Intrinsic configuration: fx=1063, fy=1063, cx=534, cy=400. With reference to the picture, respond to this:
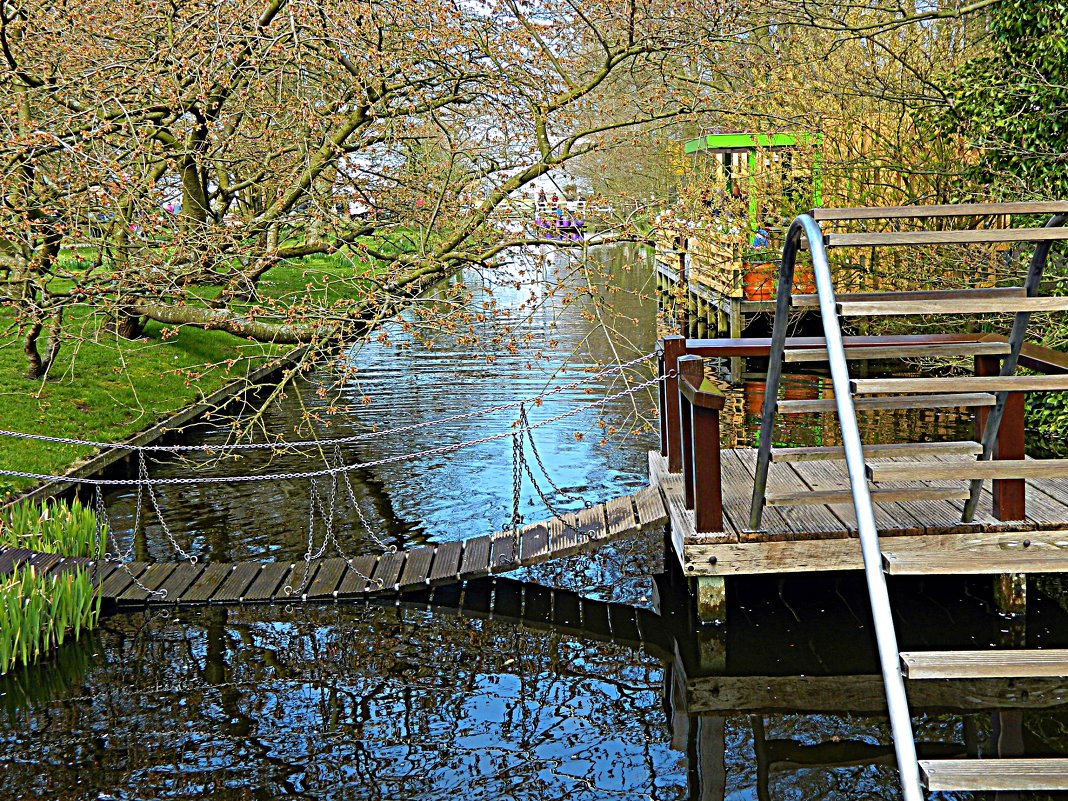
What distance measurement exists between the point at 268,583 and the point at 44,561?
1.44 metres

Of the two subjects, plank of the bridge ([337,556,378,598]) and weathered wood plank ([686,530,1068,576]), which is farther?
plank of the bridge ([337,556,378,598])

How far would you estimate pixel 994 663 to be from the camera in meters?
2.61

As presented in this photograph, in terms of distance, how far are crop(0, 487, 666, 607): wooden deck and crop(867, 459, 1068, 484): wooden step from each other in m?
3.37

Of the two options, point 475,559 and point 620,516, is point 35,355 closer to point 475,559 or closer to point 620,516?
point 475,559

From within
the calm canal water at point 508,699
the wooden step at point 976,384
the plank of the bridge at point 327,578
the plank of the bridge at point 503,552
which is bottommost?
the calm canal water at point 508,699

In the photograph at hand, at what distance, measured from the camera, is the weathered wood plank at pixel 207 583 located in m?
7.22

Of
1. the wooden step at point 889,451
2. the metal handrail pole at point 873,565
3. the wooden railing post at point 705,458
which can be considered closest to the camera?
the metal handrail pole at point 873,565

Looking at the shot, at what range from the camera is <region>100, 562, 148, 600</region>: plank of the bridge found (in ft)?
23.8

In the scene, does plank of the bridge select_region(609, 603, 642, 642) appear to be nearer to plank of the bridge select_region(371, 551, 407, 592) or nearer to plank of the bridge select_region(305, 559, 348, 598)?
plank of the bridge select_region(371, 551, 407, 592)

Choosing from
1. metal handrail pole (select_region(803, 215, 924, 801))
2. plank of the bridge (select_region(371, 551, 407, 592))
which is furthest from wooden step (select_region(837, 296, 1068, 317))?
plank of the bridge (select_region(371, 551, 407, 592))

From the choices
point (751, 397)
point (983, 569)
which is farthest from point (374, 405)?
point (983, 569)

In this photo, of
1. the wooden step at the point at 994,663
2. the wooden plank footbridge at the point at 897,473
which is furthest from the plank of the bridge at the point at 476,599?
the wooden step at the point at 994,663

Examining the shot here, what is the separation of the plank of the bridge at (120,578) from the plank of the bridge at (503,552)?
2.53m

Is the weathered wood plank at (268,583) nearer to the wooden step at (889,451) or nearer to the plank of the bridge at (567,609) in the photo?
the plank of the bridge at (567,609)
